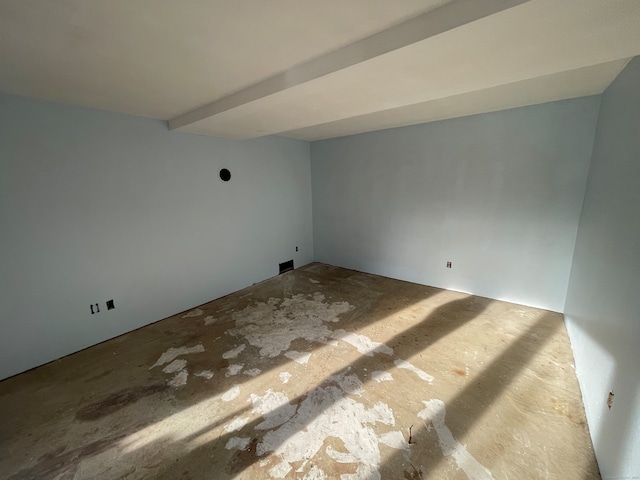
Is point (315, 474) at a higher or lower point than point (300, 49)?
lower

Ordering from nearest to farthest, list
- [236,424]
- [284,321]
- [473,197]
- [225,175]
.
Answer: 1. [236,424]
2. [284,321]
3. [473,197]
4. [225,175]

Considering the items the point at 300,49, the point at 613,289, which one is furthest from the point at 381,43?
the point at 613,289

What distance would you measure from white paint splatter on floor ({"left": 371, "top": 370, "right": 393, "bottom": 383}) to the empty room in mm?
12

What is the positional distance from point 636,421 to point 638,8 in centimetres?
169

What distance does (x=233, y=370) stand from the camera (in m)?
2.11

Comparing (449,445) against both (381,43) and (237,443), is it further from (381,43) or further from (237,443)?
(381,43)

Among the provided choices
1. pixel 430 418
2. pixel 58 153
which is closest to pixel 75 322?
pixel 58 153

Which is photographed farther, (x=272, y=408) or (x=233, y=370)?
(x=233, y=370)

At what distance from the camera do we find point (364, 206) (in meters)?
4.20

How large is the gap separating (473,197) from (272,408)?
130 inches

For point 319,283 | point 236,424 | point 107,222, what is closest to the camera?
point 236,424

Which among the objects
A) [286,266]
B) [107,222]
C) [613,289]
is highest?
[107,222]

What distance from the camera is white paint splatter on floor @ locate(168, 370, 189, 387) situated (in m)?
1.97

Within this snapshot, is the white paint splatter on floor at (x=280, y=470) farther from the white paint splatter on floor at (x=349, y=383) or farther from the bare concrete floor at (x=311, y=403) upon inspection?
the white paint splatter on floor at (x=349, y=383)
